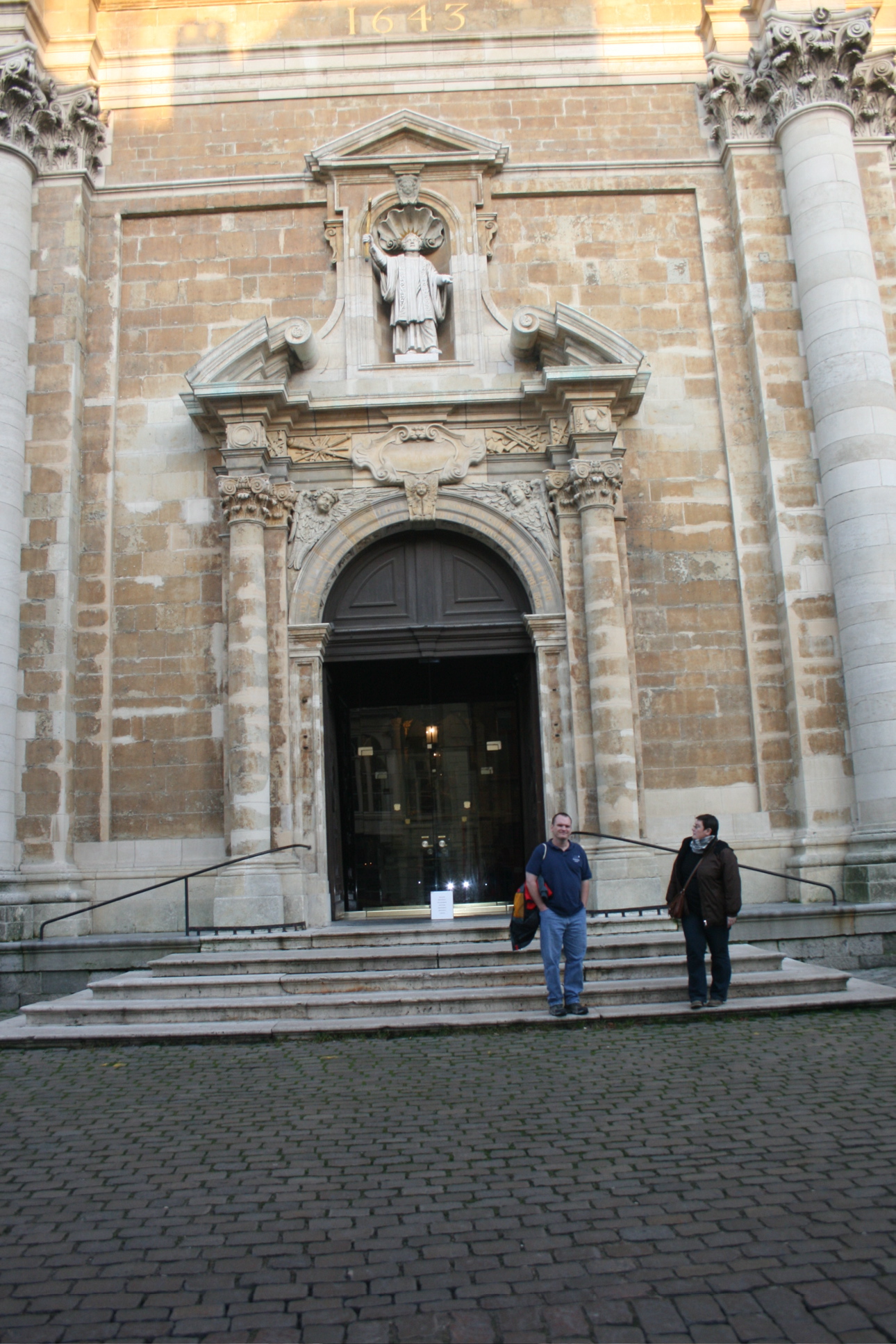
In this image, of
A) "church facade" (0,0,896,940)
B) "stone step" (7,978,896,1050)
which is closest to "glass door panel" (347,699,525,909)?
"church facade" (0,0,896,940)

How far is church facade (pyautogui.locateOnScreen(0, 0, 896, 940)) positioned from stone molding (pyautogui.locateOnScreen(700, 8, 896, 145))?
0.04 m

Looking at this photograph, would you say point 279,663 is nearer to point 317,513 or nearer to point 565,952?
point 317,513

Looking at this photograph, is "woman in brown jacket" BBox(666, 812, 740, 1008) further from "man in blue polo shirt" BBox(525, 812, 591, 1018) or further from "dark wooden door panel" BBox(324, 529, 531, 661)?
"dark wooden door panel" BBox(324, 529, 531, 661)

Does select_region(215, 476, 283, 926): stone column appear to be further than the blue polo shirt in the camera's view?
Yes

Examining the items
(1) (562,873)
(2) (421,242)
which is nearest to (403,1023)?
(1) (562,873)

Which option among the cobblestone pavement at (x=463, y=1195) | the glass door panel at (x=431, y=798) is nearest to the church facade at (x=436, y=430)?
the glass door panel at (x=431, y=798)

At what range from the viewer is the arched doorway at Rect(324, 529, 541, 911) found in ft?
39.7

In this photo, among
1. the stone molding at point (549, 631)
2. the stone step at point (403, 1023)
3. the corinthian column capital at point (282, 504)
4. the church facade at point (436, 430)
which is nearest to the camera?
the stone step at point (403, 1023)

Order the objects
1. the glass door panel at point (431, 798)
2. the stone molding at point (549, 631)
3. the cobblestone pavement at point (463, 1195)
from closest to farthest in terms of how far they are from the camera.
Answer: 1. the cobblestone pavement at point (463, 1195)
2. the stone molding at point (549, 631)
3. the glass door panel at point (431, 798)

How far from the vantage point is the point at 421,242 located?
1277 centimetres

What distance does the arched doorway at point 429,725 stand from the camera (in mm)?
12109

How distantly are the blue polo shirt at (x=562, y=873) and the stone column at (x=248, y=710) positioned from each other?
382 centimetres

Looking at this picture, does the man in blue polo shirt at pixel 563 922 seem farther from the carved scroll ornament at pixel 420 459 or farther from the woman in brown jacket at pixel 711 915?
the carved scroll ornament at pixel 420 459

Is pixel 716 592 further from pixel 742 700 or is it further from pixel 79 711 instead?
pixel 79 711
